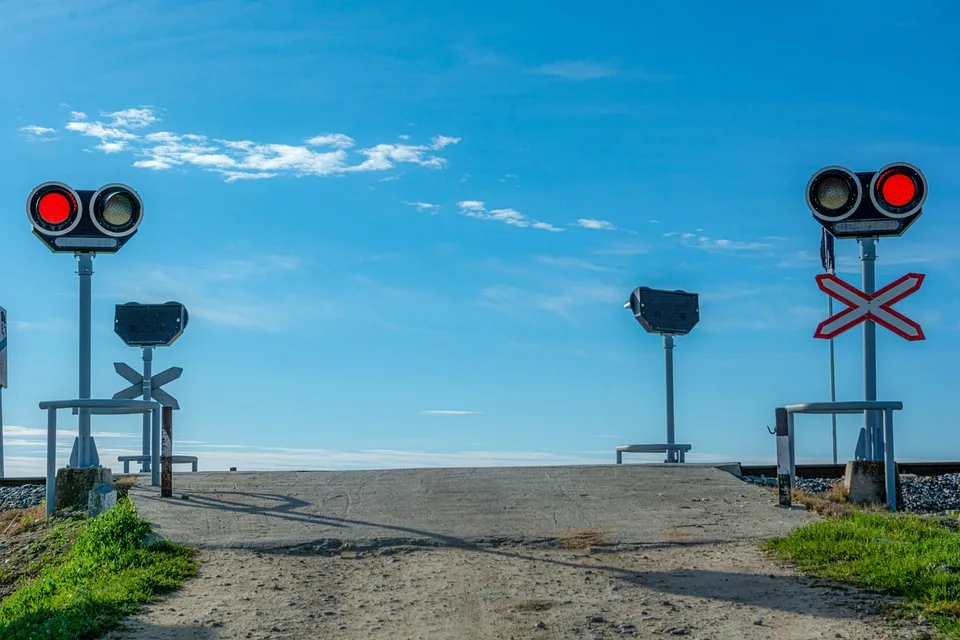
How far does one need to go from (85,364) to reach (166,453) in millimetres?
1880

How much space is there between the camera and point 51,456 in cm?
1230

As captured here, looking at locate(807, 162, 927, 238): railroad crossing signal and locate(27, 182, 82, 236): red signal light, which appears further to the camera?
locate(27, 182, 82, 236): red signal light

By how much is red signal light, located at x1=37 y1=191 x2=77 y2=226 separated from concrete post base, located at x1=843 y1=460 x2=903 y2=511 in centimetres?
1055

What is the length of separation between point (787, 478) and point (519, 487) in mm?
3391

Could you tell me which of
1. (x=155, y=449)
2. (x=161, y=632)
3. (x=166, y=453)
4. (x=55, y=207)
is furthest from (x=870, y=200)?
(x=55, y=207)

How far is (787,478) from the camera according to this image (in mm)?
11914

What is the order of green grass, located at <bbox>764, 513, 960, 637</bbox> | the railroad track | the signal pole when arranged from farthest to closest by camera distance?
the railroad track < the signal pole < green grass, located at <bbox>764, 513, 960, 637</bbox>

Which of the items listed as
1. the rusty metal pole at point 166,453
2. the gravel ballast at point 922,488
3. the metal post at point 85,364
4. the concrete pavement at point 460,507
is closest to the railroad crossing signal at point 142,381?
the concrete pavement at point 460,507

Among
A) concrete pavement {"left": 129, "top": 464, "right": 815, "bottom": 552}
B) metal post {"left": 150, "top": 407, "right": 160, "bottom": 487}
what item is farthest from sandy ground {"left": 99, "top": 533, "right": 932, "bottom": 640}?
metal post {"left": 150, "top": 407, "right": 160, "bottom": 487}

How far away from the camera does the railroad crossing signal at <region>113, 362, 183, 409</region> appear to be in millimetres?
21547

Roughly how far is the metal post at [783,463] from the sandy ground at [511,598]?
1925 millimetres

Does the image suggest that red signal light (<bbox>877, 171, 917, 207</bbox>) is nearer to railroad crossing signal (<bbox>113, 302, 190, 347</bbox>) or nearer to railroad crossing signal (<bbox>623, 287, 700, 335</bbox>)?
railroad crossing signal (<bbox>623, 287, 700, 335</bbox>)

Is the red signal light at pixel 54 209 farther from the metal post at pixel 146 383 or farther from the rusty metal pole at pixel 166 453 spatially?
the metal post at pixel 146 383

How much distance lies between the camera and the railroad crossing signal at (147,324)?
2158 centimetres
